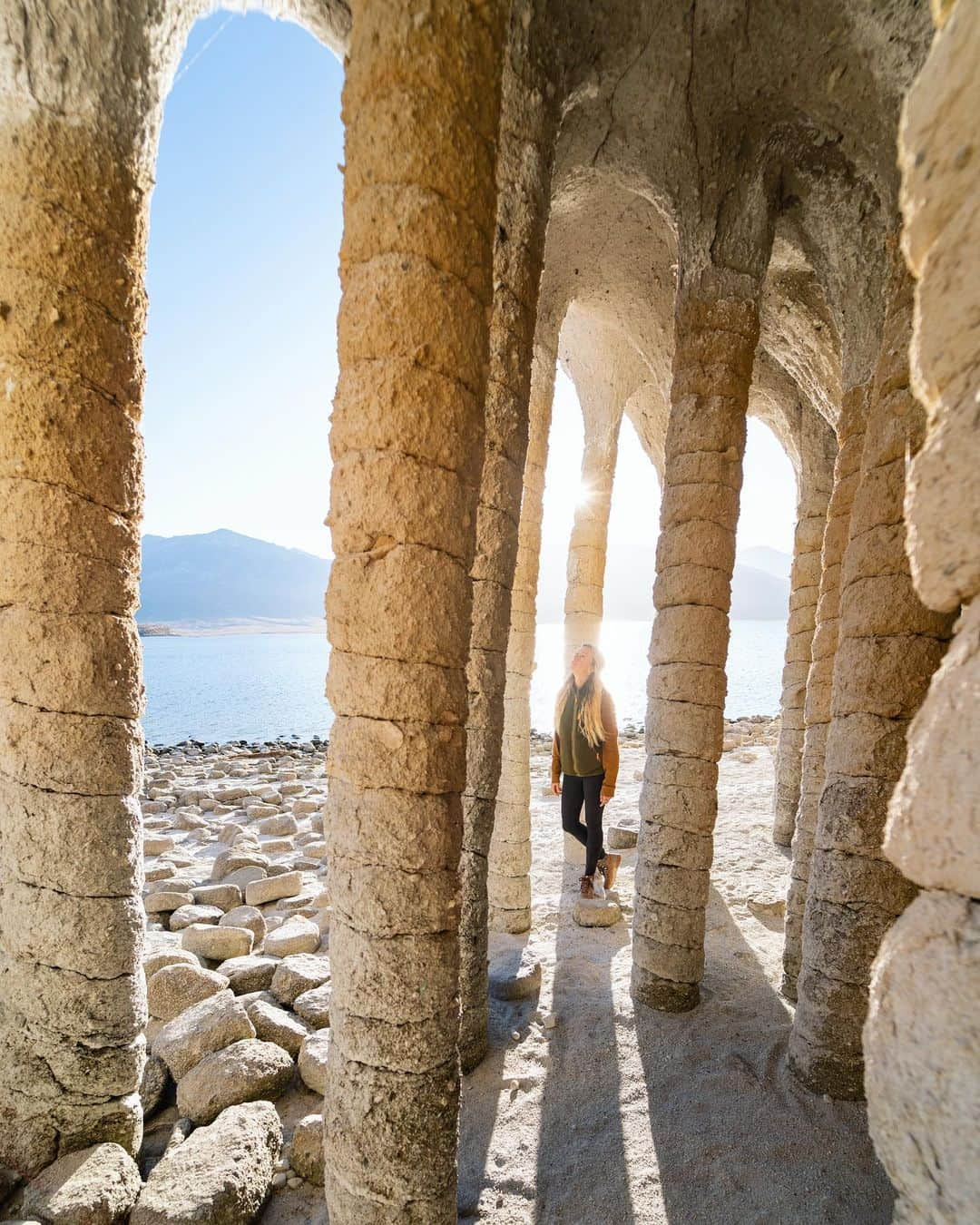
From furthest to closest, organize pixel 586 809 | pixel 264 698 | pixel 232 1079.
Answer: pixel 264 698 → pixel 586 809 → pixel 232 1079

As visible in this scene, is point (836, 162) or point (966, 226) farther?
point (836, 162)

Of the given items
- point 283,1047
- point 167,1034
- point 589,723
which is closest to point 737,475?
point 589,723

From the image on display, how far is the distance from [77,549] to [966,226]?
11.2 feet

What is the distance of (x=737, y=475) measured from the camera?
4.93 m

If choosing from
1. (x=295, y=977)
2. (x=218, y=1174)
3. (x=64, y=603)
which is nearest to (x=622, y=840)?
(x=295, y=977)

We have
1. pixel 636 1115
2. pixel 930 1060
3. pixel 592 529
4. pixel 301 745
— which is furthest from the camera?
pixel 301 745

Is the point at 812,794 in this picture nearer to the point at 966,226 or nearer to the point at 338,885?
the point at 338,885

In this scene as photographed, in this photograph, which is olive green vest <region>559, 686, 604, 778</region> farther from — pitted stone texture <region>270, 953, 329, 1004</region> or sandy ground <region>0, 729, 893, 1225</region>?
pitted stone texture <region>270, 953, 329, 1004</region>

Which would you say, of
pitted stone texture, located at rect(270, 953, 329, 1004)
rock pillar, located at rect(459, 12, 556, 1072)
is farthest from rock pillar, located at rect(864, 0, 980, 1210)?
pitted stone texture, located at rect(270, 953, 329, 1004)

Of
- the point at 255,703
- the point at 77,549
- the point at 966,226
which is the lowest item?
the point at 255,703

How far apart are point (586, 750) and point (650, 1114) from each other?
2.85 meters

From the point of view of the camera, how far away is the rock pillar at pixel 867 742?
140 inches

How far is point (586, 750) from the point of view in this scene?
19.5 feet

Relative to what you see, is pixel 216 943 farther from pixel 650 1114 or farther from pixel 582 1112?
pixel 650 1114
